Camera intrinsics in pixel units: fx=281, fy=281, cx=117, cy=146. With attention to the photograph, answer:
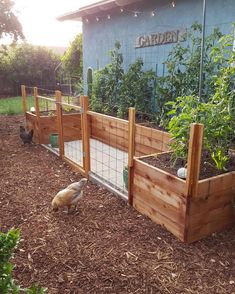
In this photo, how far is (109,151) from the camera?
5.70 m

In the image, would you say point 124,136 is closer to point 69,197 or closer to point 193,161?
point 69,197

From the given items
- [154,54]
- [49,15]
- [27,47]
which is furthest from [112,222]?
[27,47]

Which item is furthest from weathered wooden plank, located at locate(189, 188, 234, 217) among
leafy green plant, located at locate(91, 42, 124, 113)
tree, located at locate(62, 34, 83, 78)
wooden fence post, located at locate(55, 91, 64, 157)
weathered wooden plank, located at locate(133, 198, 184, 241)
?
tree, located at locate(62, 34, 83, 78)

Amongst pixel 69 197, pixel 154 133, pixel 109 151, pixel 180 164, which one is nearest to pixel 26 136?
pixel 109 151

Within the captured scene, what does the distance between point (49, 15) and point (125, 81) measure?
15.8 feet

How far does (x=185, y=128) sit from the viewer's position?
2.79 meters

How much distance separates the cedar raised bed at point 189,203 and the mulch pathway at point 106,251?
4.7 inches

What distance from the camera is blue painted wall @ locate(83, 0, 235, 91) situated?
4.70 meters

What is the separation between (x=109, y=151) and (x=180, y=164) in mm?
2639

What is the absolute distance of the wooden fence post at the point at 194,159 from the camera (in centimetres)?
249

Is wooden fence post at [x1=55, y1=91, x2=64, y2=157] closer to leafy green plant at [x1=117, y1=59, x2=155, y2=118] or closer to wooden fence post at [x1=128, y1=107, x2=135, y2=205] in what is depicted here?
leafy green plant at [x1=117, y1=59, x2=155, y2=118]

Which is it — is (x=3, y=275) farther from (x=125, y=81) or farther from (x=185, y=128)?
(x=125, y=81)

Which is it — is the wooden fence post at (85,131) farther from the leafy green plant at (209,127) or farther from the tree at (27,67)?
the tree at (27,67)

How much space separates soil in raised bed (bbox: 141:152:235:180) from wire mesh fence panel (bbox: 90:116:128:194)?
0.80 metres
